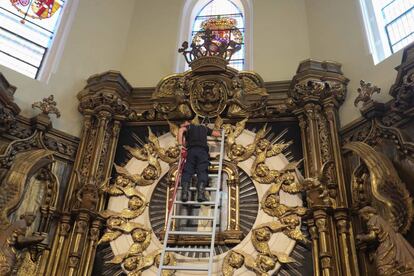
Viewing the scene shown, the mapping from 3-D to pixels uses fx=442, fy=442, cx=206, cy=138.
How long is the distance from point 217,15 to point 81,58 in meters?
2.53

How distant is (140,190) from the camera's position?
18.0 feet

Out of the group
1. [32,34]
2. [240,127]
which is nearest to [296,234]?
[240,127]

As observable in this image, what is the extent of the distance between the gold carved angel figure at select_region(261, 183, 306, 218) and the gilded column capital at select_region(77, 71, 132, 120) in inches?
89.8

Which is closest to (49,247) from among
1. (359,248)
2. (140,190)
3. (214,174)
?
(140,190)

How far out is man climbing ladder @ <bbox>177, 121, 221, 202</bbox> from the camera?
5.02 meters

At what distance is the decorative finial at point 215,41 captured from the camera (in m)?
6.16

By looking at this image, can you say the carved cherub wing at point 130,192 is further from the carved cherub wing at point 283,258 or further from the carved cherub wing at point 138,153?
the carved cherub wing at point 283,258

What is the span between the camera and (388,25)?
601 centimetres

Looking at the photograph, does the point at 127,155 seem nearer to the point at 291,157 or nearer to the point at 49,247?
the point at 49,247

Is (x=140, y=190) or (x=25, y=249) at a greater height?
(x=140, y=190)

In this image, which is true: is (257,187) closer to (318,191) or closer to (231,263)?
(318,191)

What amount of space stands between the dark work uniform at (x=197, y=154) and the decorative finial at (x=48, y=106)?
1778mm

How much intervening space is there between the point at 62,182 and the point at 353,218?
3485mm

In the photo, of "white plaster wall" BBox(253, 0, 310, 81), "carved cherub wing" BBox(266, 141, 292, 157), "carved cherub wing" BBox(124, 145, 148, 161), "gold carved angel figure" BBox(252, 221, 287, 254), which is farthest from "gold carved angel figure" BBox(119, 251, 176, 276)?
"white plaster wall" BBox(253, 0, 310, 81)
